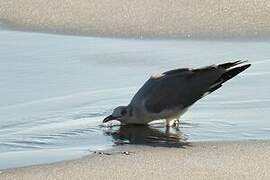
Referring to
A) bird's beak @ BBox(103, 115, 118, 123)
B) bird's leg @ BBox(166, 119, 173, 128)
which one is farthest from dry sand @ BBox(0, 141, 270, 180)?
bird's leg @ BBox(166, 119, 173, 128)

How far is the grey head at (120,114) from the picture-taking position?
19.9 feet

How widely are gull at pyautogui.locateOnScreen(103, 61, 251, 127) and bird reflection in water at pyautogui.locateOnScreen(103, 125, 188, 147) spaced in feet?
0.22

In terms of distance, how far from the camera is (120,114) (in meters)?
6.11

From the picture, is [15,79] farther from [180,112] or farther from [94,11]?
[94,11]

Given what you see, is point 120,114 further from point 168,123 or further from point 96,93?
point 96,93

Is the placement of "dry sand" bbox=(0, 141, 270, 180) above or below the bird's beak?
below

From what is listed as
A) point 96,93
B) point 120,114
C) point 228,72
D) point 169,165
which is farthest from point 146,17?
point 169,165

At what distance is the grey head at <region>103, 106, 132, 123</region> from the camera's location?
607 centimetres

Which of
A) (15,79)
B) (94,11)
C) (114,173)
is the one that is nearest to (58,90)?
(15,79)

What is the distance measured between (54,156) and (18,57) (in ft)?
8.41

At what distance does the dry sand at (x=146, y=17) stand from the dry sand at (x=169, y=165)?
336 centimetres

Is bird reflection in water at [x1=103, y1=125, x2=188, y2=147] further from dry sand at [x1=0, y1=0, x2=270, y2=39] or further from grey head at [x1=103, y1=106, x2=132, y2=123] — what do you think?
dry sand at [x1=0, y1=0, x2=270, y2=39]

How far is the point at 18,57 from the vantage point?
7699 millimetres

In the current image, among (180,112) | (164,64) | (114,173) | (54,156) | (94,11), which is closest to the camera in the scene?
(114,173)
